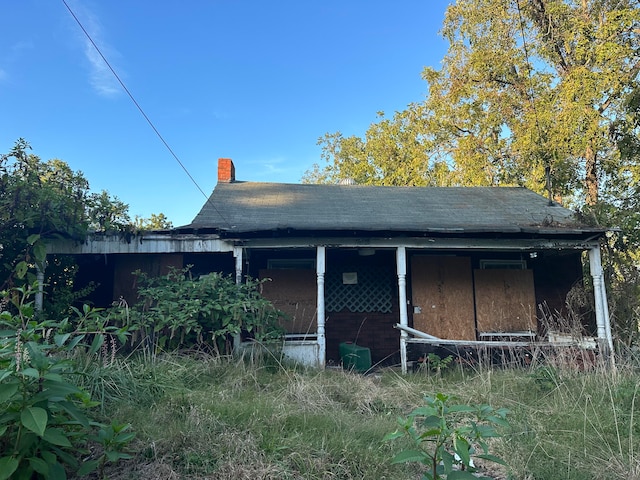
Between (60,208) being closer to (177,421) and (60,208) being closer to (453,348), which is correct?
(177,421)

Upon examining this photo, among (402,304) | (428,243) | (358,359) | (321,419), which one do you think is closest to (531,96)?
(428,243)

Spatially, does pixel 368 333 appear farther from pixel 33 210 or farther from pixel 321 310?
pixel 33 210

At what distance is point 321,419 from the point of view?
4223mm

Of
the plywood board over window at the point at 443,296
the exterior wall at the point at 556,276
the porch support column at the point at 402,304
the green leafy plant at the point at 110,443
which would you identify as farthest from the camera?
the exterior wall at the point at 556,276

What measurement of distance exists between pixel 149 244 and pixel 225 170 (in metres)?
5.57

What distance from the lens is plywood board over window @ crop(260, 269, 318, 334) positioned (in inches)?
366

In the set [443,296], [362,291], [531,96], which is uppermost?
[531,96]

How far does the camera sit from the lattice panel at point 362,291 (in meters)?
9.80

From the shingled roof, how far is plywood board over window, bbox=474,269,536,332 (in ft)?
4.60

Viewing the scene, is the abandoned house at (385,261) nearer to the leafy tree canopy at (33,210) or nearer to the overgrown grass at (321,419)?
the leafy tree canopy at (33,210)

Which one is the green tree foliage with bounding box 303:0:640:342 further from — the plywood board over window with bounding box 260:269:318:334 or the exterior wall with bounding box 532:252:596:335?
the plywood board over window with bounding box 260:269:318:334

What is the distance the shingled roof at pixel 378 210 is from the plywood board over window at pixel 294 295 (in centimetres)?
132

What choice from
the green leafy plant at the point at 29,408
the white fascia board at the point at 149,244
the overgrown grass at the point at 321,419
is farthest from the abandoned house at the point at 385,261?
the green leafy plant at the point at 29,408

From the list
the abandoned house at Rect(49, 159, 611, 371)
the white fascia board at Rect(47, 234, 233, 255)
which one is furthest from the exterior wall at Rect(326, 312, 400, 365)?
the white fascia board at Rect(47, 234, 233, 255)
